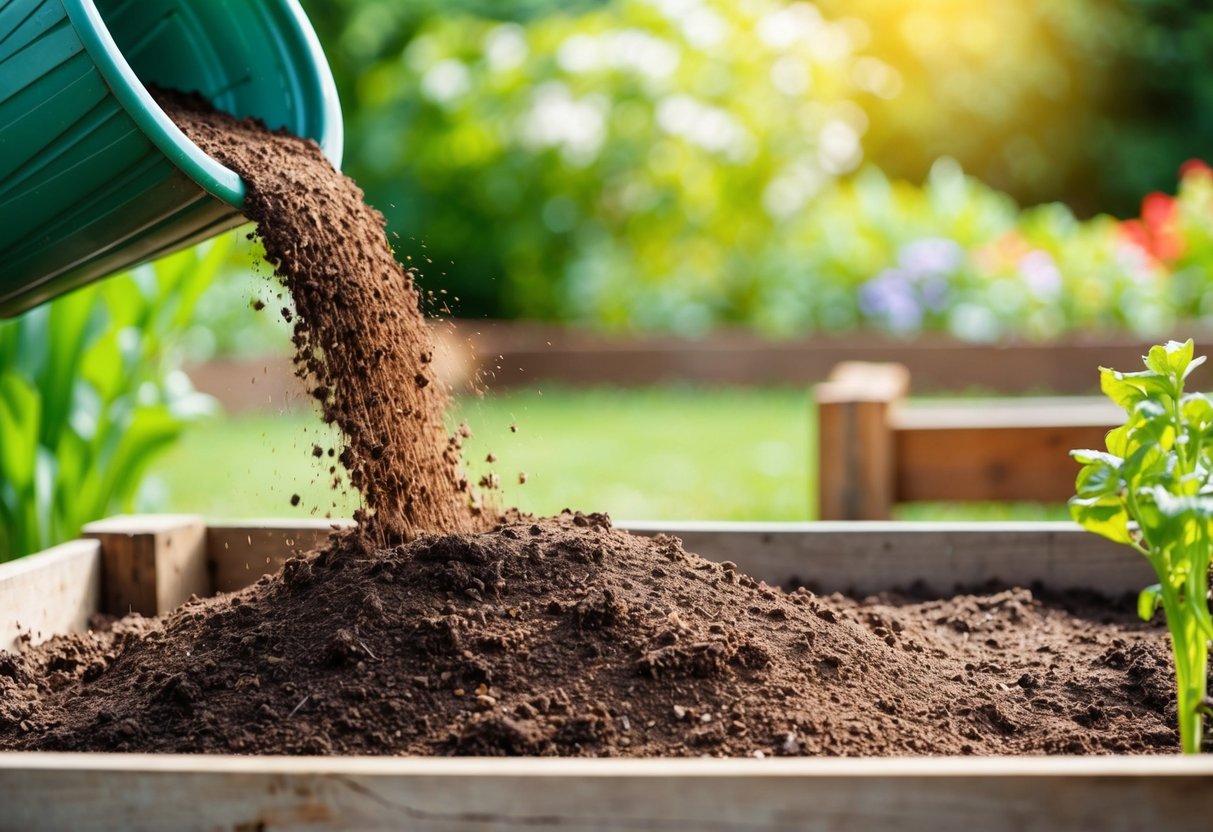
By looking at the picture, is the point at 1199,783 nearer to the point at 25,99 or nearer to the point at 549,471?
the point at 25,99

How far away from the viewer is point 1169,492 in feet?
4.80

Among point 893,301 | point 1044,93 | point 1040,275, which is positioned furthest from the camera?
point 1044,93

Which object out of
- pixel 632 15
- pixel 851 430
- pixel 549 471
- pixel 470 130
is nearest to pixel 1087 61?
pixel 632 15

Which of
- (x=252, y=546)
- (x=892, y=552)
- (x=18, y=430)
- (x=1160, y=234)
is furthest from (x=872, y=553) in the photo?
(x=1160, y=234)

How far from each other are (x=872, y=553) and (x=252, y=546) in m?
1.14

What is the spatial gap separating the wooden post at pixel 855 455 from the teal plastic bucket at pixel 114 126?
5.00 ft

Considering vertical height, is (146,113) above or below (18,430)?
above

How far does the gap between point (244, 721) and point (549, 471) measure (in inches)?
142

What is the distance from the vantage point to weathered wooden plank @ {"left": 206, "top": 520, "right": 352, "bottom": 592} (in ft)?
7.84

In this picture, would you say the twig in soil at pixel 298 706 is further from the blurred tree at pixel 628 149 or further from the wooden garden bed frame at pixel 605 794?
the blurred tree at pixel 628 149

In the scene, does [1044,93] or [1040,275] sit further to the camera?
[1044,93]

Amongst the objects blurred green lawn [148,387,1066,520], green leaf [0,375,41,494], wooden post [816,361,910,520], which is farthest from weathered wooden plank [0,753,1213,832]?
blurred green lawn [148,387,1066,520]

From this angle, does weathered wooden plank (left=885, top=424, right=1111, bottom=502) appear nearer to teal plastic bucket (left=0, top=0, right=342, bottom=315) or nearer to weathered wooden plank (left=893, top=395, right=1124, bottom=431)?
weathered wooden plank (left=893, top=395, right=1124, bottom=431)

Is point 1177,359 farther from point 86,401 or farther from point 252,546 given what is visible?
point 86,401
